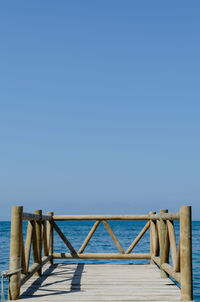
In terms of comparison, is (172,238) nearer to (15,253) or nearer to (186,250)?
(186,250)

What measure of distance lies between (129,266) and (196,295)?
336 cm

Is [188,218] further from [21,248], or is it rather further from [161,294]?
[21,248]

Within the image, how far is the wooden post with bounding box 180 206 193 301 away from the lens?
5645 millimetres

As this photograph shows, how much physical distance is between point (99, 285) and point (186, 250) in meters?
2.18

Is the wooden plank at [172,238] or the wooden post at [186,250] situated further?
the wooden plank at [172,238]

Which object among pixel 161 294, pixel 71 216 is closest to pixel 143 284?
pixel 161 294

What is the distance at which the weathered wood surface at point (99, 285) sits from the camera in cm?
622

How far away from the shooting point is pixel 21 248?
6.07m

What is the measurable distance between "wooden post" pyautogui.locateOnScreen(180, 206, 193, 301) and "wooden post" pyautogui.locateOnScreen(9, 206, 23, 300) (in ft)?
7.21

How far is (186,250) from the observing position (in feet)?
18.5

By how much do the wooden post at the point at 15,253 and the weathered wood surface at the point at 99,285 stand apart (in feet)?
0.59

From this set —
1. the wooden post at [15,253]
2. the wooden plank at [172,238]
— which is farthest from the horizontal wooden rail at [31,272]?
the wooden plank at [172,238]

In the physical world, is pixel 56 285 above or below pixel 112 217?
below

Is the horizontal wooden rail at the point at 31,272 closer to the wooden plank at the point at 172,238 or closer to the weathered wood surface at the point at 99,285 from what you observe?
the weathered wood surface at the point at 99,285
